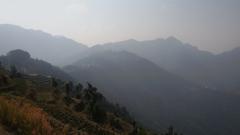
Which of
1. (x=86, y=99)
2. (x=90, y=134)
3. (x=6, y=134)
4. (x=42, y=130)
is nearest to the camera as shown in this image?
(x=6, y=134)

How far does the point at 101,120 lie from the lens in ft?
169

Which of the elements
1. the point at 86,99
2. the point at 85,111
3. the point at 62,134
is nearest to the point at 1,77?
the point at 85,111

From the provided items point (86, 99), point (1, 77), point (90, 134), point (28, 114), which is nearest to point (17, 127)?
point (28, 114)

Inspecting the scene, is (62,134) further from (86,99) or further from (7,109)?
(86,99)

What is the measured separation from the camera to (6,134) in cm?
1074

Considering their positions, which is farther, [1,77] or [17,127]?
[1,77]

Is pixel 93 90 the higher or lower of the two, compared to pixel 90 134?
higher

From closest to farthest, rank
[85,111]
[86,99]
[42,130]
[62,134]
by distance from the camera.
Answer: [42,130] < [62,134] < [85,111] < [86,99]

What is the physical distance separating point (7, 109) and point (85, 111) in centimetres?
4492

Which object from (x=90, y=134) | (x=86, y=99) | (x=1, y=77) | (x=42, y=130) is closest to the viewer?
(x=42, y=130)

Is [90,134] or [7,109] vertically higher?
[7,109]

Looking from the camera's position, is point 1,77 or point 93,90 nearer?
point 1,77

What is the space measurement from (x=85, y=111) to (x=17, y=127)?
4525cm

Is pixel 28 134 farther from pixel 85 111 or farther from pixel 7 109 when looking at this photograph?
pixel 85 111
